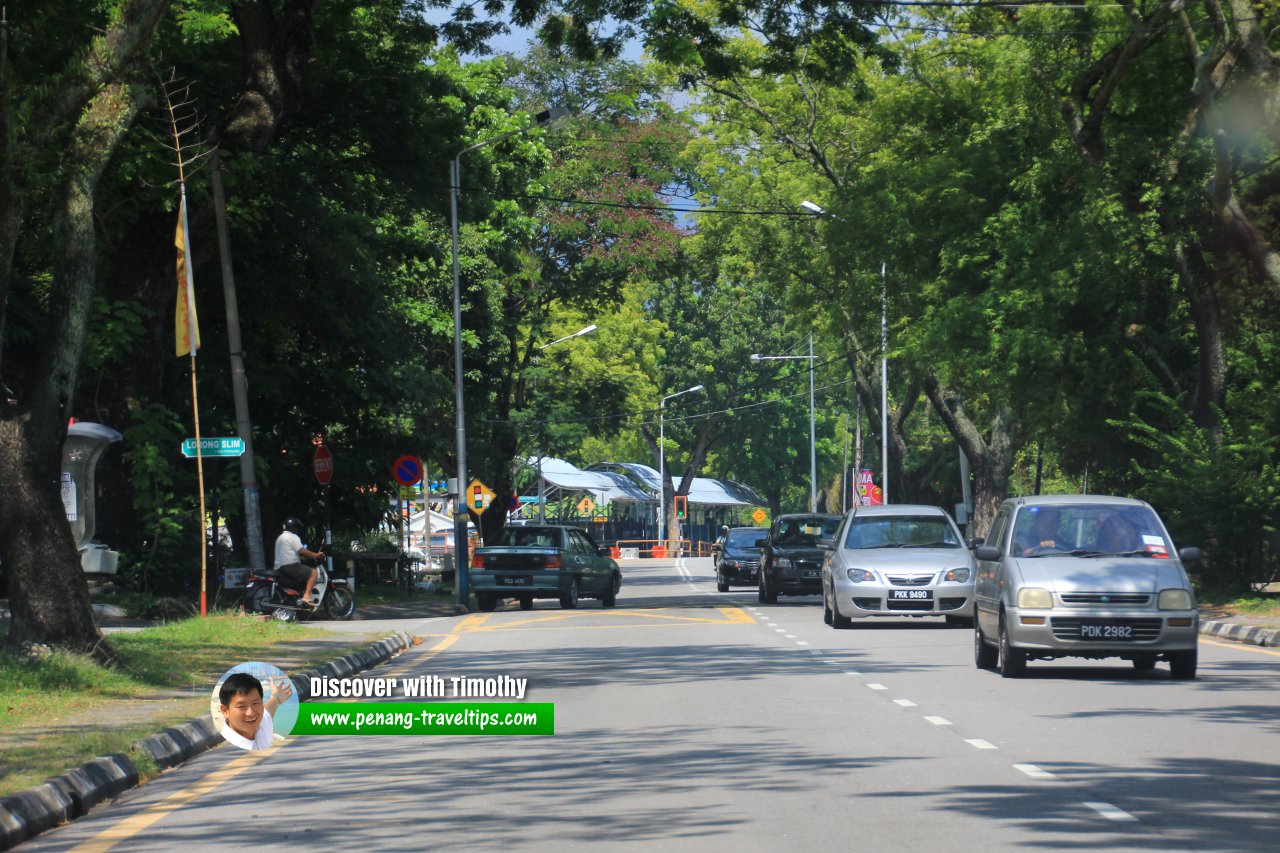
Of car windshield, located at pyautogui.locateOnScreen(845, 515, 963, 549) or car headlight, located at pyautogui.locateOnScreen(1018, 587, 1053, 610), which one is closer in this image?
car headlight, located at pyautogui.locateOnScreen(1018, 587, 1053, 610)

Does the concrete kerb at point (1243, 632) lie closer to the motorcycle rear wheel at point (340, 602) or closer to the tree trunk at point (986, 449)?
the motorcycle rear wheel at point (340, 602)

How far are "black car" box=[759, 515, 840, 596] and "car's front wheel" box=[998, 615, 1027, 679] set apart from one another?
1769 centimetres

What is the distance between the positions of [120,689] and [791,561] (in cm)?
2145

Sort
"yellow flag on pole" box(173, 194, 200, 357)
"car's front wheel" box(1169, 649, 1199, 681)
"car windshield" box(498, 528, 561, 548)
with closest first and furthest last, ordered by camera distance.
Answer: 1. "car's front wheel" box(1169, 649, 1199, 681)
2. "yellow flag on pole" box(173, 194, 200, 357)
3. "car windshield" box(498, 528, 561, 548)

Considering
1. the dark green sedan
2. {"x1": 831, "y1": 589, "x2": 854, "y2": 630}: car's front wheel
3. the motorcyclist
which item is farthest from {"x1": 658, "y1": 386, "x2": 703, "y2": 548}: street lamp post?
{"x1": 831, "y1": 589, "x2": 854, "y2": 630}: car's front wheel

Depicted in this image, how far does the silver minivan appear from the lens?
1666 cm

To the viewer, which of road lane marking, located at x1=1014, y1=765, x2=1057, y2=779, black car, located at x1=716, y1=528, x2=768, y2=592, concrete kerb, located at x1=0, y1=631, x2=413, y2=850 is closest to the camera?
concrete kerb, located at x1=0, y1=631, x2=413, y2=850

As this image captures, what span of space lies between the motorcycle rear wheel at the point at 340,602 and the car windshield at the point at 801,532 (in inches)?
378

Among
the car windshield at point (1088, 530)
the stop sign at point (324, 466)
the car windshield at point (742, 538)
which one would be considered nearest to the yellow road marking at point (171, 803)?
the car windshield at point (1088, 530)

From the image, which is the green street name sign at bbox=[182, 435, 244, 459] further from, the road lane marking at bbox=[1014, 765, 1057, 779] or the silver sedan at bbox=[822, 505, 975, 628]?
the road lane marking at bbox=[1014, 765, 1057, 779]

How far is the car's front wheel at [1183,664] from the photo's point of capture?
17000 mm

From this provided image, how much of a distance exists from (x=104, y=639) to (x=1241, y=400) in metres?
20.6

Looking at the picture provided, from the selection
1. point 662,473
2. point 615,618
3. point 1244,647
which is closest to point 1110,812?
point 1244,647

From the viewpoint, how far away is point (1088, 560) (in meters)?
17.2
